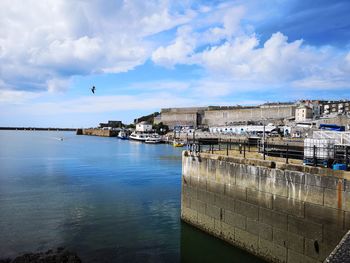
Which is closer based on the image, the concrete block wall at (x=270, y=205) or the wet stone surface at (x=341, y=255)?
the wet stone surface at (x=341, y=255)

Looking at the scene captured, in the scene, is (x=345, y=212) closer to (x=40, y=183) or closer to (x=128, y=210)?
(x=128, y=210)

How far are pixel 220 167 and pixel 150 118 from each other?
179 metres

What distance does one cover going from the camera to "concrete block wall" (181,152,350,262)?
11.4 metres

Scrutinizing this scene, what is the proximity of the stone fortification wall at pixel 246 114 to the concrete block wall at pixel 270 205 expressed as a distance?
4307 inches

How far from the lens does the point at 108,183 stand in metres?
34.5

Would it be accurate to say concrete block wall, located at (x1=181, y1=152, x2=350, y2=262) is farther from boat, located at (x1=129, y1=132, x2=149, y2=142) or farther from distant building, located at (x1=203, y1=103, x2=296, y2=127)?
boat, located at (x1=129, y1=132, x2=149, y2=142)

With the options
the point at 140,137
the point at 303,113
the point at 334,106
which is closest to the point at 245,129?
the point at 303,113

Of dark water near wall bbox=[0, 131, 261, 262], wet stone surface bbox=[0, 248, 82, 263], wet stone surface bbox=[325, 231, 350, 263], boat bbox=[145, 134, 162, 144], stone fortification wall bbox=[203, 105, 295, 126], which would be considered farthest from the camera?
stone fortification wall bbox=[203, 105, 295, 126]

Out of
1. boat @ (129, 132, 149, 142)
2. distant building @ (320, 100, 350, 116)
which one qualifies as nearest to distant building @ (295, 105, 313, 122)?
distant building @ (320, 100, 350, 116)

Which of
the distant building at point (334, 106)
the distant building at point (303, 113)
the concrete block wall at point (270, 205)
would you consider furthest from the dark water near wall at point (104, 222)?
the distant building at point (334, 106)

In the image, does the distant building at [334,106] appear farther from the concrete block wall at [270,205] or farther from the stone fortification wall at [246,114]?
the concrete block wall at [270,205]

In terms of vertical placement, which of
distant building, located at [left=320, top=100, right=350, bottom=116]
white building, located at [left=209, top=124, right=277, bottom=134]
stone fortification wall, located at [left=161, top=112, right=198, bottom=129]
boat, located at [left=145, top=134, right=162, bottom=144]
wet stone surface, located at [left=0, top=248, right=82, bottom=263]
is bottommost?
wet stone surface, located at [left=0, top=248, right=82, bottom=263]

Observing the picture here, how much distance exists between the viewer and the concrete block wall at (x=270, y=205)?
11352 mm

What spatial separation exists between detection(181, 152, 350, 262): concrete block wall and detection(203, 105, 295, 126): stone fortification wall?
109394mm
